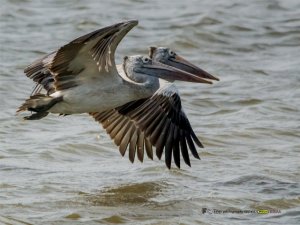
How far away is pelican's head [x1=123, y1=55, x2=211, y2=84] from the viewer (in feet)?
34.5

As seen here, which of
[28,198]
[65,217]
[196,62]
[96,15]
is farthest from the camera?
[96,15]

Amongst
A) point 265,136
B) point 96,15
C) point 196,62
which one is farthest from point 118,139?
point 96,15

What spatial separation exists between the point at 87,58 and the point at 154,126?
3.90 feet

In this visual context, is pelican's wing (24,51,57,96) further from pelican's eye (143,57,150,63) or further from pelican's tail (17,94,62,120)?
pelican's eye (143,57,150,63)

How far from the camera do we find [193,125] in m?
13.0

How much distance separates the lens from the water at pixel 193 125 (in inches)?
373

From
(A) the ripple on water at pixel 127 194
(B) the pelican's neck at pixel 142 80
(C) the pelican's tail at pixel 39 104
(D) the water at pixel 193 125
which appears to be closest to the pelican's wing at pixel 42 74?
(C) the pelican's tail at pixel 39 104

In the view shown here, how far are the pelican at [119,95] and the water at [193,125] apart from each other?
19.4 inches

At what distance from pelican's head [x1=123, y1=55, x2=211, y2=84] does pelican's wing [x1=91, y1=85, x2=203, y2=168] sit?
32cm

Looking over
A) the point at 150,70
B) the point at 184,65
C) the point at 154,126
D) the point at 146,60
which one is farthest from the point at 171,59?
the point at 154,126

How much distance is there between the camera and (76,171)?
1072 centimetres

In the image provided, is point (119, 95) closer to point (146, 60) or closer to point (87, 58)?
point (87, 58)

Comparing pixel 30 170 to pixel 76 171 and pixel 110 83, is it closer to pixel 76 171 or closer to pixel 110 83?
pixel 76 171

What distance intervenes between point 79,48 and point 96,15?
409 inches
